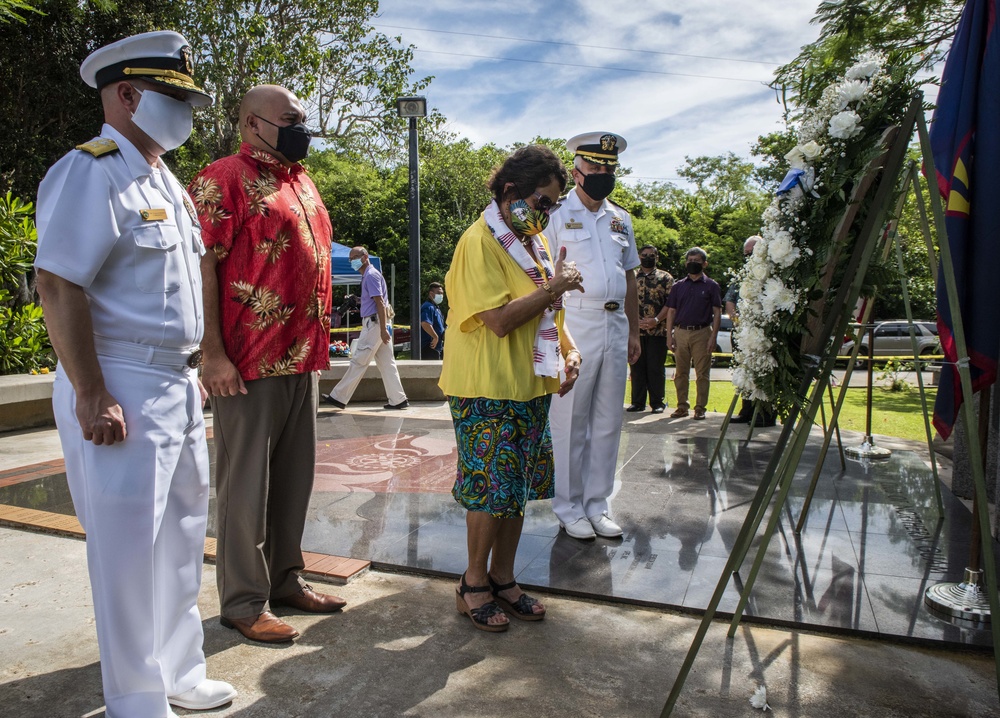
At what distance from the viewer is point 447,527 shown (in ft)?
15.6

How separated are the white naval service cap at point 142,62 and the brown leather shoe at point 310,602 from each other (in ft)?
7.14

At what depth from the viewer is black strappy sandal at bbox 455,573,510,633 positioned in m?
3.35

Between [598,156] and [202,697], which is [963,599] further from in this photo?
[202,697]

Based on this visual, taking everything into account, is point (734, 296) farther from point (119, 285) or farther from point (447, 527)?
point (119, 285)

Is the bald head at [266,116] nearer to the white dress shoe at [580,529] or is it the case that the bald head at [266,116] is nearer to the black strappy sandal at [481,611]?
the black strappy sandal at [481,611]

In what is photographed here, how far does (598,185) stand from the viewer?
4.57 metres

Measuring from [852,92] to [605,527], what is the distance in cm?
272

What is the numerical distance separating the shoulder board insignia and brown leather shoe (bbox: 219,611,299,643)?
1.92 meters

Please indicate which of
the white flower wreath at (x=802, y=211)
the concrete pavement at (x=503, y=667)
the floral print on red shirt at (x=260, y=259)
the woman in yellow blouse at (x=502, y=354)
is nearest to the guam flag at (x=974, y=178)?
the white flower wreath at (x=802, y=211)

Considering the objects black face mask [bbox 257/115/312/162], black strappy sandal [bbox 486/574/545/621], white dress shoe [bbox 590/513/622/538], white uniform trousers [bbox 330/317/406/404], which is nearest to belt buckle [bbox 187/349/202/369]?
black face mask [bbox 257/115/312/162]

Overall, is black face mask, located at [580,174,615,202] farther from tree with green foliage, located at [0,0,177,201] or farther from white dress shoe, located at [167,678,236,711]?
tree with green foliage, located at [0,0,177,201]

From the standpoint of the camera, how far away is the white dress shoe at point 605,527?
457 centimetres

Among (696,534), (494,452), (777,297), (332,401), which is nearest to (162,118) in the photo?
(494,452)

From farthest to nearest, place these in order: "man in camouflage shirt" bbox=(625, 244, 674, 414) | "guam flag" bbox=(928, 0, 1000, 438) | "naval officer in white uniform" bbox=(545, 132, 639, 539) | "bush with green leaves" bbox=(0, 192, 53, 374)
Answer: "man in camouflage shirt" bbox=(625, 244, 674, 414) < "bush with green leaves" bbox=(0, 192, 53, 374) < "naval officer in white uniform" bbox=(545, 132, 639, 539) < "guam flag" bbox=(928, 0, 1000, 438)
